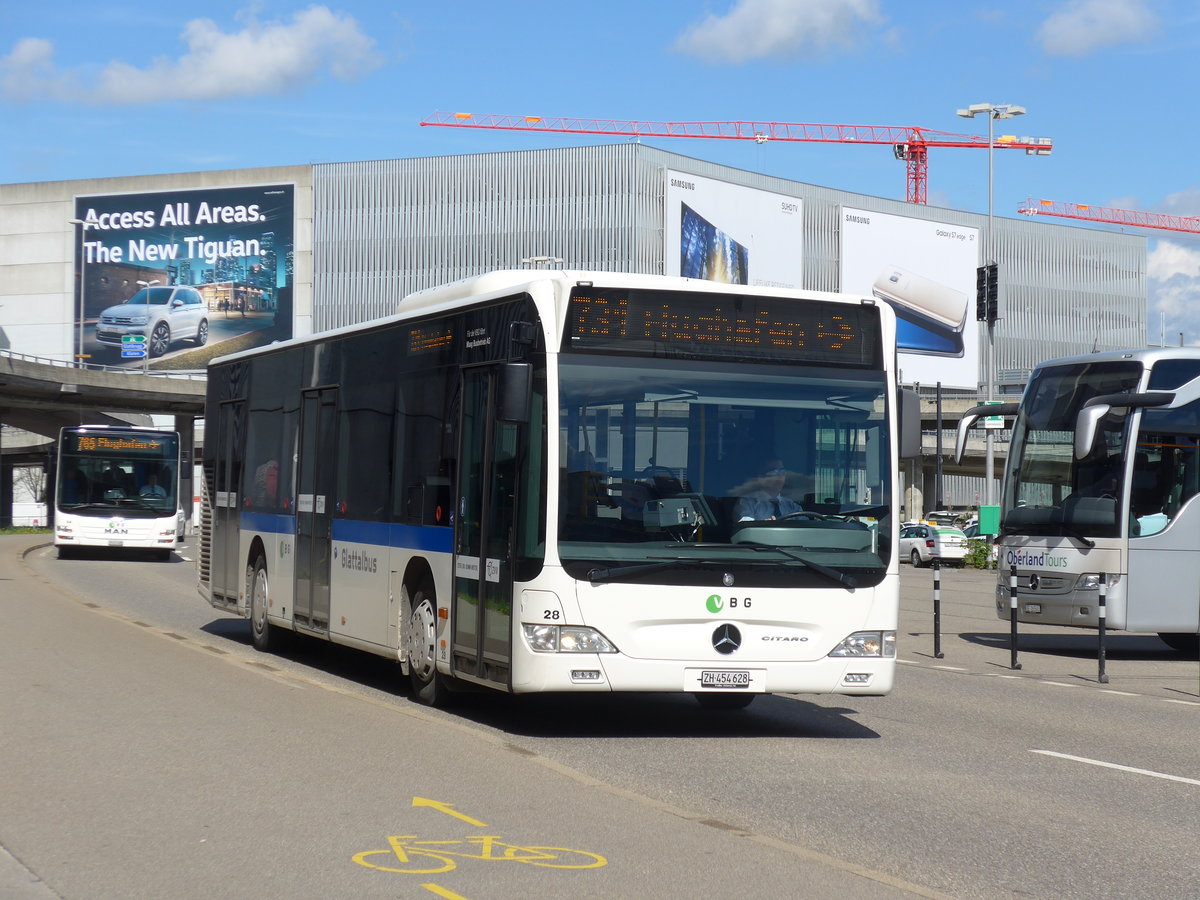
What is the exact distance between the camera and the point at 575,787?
28.8 feet

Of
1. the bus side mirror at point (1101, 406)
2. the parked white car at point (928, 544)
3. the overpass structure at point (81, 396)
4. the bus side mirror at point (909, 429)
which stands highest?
the overpass structure at point (81, 396)

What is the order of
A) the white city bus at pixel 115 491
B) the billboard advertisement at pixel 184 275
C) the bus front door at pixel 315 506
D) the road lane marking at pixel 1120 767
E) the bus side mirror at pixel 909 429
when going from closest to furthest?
the road lane marking at pixel 1120 767, the bus side mirror at pixel 909 429, the bus front door at pixel 315 506, the white city bus at pixel 115 491, the billboard advertisement at pixel 184 275

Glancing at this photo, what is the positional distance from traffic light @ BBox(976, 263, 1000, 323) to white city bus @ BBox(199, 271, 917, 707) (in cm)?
3951

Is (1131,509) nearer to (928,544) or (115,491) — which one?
(115,491)

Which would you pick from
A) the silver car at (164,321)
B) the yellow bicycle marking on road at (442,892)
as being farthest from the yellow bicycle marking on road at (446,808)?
the silver car at (164,321)

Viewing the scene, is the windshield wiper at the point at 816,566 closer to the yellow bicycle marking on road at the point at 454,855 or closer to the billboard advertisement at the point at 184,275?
the yellow bicycle marking on road at the point at 454,855

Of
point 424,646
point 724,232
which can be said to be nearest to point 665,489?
point 424,646

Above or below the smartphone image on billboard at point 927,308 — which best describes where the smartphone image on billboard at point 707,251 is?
above

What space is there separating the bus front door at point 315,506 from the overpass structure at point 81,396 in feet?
169

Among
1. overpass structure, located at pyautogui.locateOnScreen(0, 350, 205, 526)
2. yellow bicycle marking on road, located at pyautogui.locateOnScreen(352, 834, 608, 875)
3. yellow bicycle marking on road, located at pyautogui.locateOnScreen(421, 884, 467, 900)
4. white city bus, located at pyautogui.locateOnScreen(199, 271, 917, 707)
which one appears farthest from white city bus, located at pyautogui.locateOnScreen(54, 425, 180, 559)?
yellow bicycle marking on road, located at pyautogui.locateOnScreen(421, 884, 467, 900)

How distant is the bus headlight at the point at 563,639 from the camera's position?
10438 millimetres

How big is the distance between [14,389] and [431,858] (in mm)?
67561

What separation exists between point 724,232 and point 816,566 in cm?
8188

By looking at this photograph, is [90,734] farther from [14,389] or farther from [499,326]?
[14,389]
